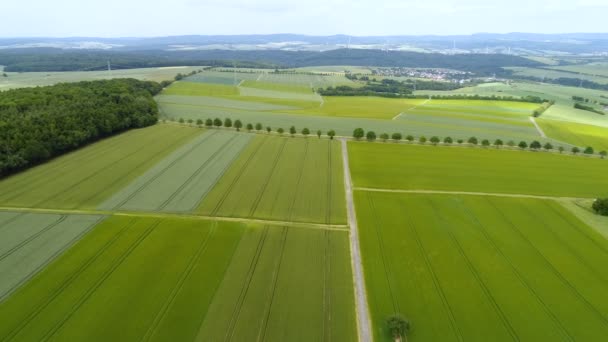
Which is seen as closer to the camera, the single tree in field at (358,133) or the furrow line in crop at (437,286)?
the furrow line in crop at (437,286)

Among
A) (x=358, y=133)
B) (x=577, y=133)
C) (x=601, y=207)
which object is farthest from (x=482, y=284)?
(x=577, y=133)

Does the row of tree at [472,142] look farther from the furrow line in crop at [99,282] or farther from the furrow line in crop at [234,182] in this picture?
the furrow line in crop at [99,282]

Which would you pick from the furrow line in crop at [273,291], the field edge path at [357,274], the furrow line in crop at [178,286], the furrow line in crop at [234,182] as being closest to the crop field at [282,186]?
the furrow line in crop at [234,182]

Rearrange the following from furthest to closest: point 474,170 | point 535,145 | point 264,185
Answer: point 535,145, point 474,170, point 264,185

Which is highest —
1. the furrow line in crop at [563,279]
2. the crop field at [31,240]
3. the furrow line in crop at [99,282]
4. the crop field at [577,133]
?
the crop field at [577,133]

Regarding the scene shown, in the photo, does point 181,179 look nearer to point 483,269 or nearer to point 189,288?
point 189,288

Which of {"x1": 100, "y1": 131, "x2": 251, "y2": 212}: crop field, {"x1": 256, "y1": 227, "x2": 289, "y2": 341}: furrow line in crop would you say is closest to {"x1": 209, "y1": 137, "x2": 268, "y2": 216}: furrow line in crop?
{"x1": 100, "y1": 131, "x2": 251, "y2": 212}: crop field
